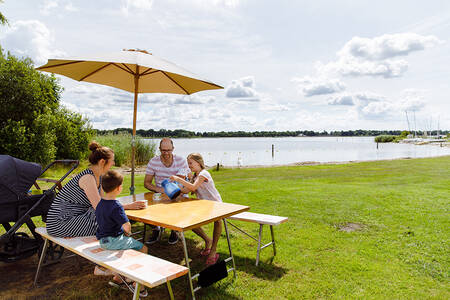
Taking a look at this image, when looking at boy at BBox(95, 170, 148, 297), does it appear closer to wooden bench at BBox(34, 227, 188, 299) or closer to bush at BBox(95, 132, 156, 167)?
wooden bench at BBox(34, 227, 188, 299)

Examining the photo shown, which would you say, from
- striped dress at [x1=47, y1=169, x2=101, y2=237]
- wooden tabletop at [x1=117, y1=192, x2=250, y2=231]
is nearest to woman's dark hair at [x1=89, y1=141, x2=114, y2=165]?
striped dress at [x1=47, y1=169, x2=101, y2=237]

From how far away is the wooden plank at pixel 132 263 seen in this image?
227 centimetres

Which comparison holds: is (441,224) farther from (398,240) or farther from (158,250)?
(158,250)

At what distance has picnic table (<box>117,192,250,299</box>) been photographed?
2.95m

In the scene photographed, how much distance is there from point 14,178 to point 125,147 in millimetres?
15762

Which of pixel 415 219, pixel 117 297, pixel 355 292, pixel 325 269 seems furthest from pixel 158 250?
pixel 415 219

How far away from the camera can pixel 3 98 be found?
11938 mm

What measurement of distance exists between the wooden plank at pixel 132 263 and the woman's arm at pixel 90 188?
418 millimetres

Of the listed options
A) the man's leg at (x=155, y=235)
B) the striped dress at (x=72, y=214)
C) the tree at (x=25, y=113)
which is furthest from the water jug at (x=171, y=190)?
the tree at (x=25, y=113)

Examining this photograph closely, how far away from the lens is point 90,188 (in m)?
3.24

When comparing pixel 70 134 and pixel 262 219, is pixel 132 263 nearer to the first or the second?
Answer: pixel 262 219

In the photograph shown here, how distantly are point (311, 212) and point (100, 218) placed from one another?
4894mm

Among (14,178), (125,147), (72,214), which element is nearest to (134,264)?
(72,214)

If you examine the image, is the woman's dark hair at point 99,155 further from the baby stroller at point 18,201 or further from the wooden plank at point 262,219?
the wooden plank at point 262,219
